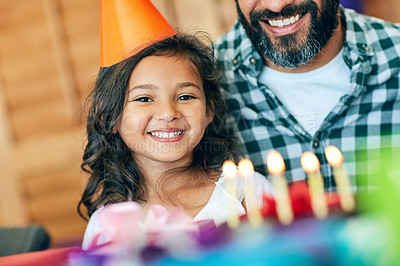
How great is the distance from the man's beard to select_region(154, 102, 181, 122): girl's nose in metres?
0.38

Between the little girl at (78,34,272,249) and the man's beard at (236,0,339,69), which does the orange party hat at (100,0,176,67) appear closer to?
the little girl at (78,34,272,249)

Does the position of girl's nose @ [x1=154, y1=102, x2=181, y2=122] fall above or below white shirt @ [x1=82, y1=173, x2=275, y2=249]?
above

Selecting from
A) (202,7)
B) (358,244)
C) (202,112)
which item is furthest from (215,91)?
(202,7)

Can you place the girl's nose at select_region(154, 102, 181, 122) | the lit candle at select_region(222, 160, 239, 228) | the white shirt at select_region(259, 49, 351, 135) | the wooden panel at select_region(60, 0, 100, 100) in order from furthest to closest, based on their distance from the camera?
1. the wooden panel at select_region(60, 0, 100, 100)
2. the white shirt at select_region(259, 49, 351, 135)
3. the girl's nose at select_region(154, 102, 181, 122)
4. the lit candle at select_region(222, 160, 239, 228)

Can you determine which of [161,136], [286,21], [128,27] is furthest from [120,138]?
[286,21]

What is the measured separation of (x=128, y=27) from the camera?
1.15 meters

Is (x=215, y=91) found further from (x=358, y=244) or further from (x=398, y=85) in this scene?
(x=358, y=244)

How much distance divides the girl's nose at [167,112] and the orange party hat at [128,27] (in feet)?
0.51

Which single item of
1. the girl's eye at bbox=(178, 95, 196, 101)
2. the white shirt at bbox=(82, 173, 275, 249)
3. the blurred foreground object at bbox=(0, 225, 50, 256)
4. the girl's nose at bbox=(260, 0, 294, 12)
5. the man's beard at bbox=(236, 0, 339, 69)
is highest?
the girl's nose at bbox=(260, 0, 294, 12)

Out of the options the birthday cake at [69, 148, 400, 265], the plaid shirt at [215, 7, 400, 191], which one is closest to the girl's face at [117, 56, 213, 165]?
the plaid shirt at [215, 7, 400, 191]

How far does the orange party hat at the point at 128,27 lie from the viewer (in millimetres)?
1139

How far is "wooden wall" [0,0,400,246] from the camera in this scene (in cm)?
255

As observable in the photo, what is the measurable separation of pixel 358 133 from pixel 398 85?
176 millimetres

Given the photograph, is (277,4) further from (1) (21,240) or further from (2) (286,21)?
(1) (21,240)
